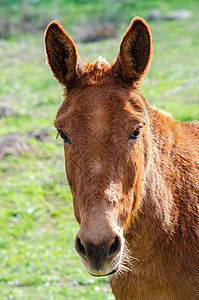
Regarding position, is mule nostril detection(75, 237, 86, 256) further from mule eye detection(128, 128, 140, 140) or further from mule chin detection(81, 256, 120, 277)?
mule eye detection(128, 128, 140, 140)

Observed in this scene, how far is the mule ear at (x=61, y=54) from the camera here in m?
3.21

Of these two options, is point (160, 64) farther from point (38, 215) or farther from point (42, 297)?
point (42, 297)

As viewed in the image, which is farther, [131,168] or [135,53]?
[135,53]

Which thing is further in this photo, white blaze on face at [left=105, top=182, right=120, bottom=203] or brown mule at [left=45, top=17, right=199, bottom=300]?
brown mule at [left=45, top=17, right=199, bottom=300]

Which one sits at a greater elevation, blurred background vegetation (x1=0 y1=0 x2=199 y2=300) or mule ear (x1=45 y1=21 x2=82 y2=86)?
mule ear (x1=45 y1=21 x2=82 y2=86)

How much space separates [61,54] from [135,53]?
1.89 ft

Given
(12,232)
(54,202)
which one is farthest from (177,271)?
(54,202)

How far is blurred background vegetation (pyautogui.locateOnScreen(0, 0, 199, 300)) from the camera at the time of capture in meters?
6.20

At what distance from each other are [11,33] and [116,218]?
72.4ft

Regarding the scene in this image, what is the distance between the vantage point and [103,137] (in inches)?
111

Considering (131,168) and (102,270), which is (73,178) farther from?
(102,270)

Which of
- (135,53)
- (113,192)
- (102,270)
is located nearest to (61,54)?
(135,53)

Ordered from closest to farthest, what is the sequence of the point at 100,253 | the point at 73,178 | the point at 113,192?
Answer: the point at 100,253 < the point at 113,192 < the point at 73,178

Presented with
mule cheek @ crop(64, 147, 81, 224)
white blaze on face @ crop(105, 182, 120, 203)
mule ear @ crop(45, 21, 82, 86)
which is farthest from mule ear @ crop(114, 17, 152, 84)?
white blaze on face @ crop(105, 182, 120, 203)
